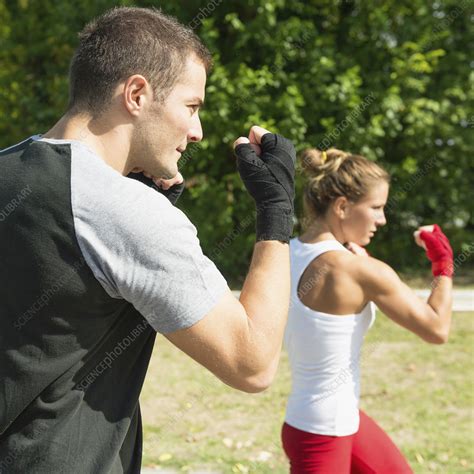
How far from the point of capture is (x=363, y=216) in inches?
135

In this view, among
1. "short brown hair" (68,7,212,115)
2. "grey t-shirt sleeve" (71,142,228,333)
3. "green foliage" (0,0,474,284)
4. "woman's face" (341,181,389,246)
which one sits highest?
"short brown hair" (68,7,212,115)

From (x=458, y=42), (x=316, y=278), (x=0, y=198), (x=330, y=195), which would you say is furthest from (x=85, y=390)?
(x=458, y=42)

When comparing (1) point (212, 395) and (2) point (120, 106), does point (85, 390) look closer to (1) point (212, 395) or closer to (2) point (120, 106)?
(2) point (120, 106)

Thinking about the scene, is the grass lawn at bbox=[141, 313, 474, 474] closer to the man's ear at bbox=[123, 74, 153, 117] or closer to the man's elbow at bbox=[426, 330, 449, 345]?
the man's elbow at bbox=[426, 330, 449, 345]

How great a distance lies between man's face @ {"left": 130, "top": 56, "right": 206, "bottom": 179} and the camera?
169 cm

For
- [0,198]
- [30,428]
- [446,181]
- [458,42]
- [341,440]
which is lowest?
[446,181]

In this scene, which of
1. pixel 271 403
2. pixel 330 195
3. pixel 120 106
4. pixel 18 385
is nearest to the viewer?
pixel 18 385

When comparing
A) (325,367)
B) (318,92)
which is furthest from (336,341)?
(318,92)

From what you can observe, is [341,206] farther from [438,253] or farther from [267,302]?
[267,302]

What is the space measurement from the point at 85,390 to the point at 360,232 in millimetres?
2031

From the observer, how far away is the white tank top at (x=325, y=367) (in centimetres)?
304

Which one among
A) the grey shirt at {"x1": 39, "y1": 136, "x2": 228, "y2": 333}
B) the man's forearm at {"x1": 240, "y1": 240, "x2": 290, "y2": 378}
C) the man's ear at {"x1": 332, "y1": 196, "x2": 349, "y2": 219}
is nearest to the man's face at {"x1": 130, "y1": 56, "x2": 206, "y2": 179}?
the grey shirt at {"x1": 39, "y1": 136, "x2": 228, "y2": 333}

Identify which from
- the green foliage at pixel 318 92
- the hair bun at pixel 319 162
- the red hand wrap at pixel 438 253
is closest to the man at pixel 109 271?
the hair bun at pixel 319 162

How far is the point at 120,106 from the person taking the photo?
1.66m
